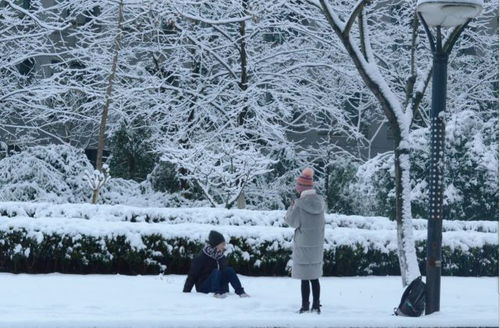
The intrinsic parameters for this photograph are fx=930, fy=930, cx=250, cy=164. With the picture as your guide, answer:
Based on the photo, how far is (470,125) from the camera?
21016mm

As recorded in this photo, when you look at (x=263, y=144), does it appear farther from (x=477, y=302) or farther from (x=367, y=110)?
(x=477, y=302)

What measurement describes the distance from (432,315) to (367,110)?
21360 mm

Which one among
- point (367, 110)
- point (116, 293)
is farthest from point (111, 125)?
point (116, 293)

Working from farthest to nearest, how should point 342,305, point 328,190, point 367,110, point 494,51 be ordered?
point 367,110 → point 494,51 → point 328,190 → point 342,305

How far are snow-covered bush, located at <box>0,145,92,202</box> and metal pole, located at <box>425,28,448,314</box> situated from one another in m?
15.6

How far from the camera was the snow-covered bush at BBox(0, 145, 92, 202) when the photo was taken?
24.8 meters

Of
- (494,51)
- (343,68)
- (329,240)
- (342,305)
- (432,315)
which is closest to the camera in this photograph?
(432,315)

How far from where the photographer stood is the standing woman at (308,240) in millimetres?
10711

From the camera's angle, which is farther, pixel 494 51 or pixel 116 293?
pixel 494 51

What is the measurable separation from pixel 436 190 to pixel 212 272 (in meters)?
3.29

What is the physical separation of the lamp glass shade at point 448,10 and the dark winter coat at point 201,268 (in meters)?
4.26

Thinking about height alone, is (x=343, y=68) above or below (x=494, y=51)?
below

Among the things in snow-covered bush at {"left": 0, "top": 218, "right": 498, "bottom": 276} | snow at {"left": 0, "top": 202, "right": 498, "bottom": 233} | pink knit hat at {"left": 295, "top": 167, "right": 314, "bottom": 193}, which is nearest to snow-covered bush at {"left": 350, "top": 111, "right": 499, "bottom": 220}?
snow at {"left": 0, "top": 202, "right": 498, "bottom": 233}

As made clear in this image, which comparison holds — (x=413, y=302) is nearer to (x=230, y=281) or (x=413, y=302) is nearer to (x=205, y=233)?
(x=230, y=281)
